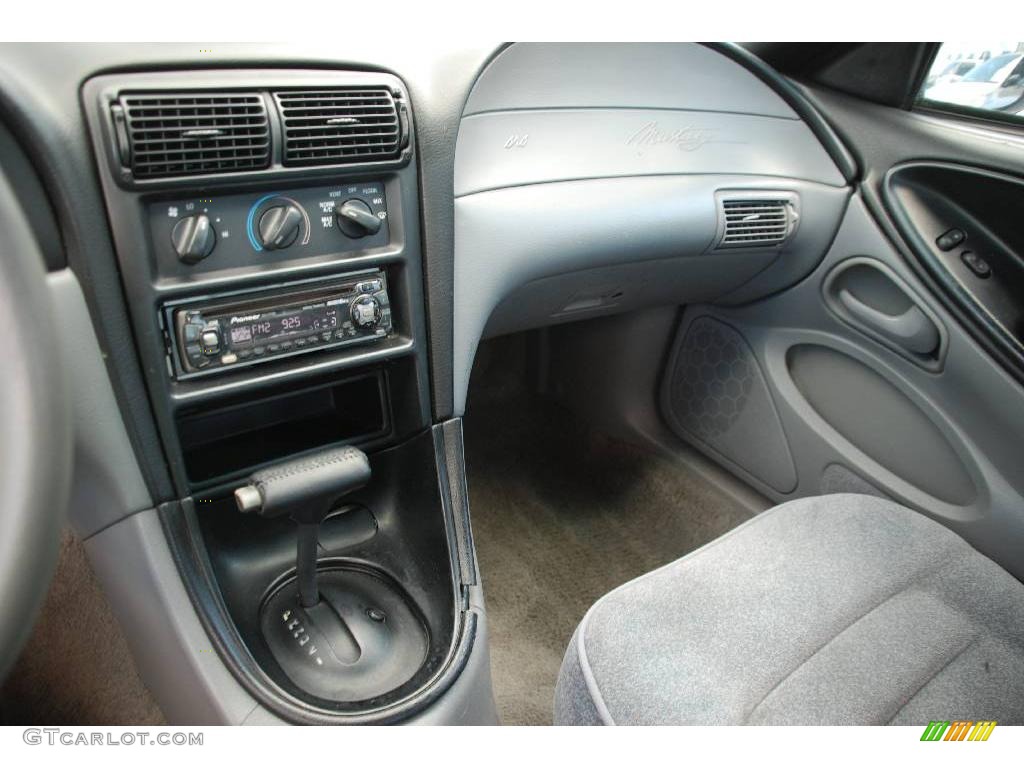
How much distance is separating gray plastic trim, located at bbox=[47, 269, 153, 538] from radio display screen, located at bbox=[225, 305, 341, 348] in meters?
0.14

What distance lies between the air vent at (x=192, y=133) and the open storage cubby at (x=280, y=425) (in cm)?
28

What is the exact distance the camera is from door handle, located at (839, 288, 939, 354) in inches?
52.0

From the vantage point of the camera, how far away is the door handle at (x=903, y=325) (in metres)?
1.32

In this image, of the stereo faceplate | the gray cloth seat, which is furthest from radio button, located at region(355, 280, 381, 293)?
the gray cloth seat

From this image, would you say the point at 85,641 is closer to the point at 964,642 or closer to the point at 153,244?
the point at 153,244

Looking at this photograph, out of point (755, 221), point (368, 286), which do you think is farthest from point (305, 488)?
point (755, 221)

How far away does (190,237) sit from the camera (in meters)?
0.76

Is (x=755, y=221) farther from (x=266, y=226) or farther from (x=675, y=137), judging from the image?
(x=266, y=226)

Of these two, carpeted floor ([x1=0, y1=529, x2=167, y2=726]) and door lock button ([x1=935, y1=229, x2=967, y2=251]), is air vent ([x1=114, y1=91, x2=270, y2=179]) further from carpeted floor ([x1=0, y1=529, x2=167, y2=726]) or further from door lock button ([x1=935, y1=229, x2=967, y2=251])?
door lock button ([x1=935, y1=229, x2=967, y2=251])

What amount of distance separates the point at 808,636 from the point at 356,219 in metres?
0.74

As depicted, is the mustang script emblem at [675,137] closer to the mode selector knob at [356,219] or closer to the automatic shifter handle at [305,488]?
the mode selector knob at [356,219]

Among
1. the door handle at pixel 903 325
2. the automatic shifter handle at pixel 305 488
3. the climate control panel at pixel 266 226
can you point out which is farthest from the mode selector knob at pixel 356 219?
the door handle at pixel 903 325

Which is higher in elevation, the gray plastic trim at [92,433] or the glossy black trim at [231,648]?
the gray plastic trim at [92,433]
